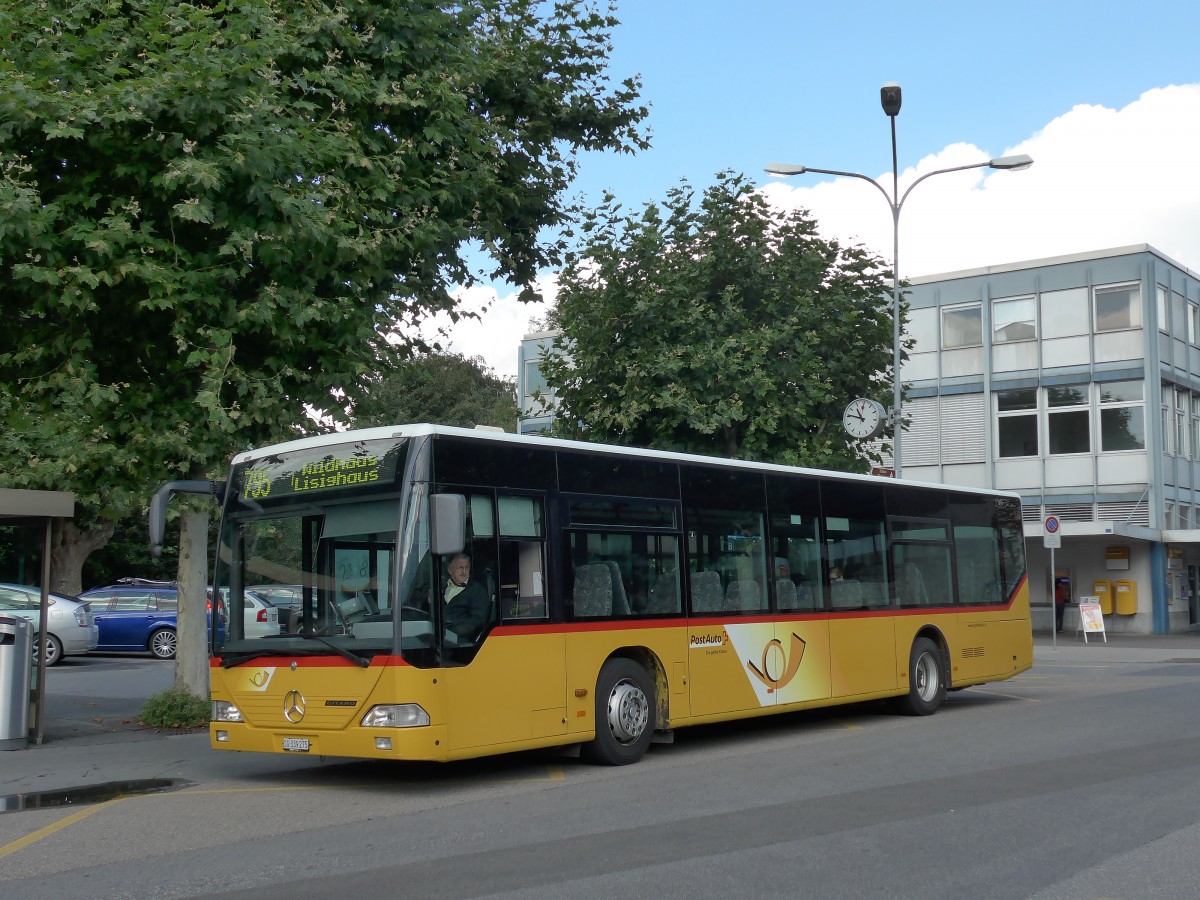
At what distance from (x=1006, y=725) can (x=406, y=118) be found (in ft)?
30.4

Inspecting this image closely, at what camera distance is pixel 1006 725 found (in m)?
14.5

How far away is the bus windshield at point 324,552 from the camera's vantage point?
388 inches

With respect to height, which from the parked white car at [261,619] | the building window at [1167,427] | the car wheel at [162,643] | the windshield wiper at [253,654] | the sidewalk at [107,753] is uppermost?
the building window at [1167,427]

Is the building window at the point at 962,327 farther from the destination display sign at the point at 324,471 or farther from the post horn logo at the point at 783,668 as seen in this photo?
the destination display sign at the point at 324,471

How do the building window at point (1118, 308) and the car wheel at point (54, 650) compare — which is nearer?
the car wheel at point (54, 650)

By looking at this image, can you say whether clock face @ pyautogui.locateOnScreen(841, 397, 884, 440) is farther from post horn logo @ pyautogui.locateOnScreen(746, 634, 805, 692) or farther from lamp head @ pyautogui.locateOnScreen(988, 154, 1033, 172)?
post horn logo @ pyautogui.locateOnScreen(746, 634, 805, 692)

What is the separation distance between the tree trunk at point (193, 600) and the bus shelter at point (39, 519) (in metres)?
1.51

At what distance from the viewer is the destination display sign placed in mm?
10133

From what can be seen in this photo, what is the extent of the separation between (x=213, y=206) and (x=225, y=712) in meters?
4.78

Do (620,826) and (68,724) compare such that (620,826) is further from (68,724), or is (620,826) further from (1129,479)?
(1129,479)

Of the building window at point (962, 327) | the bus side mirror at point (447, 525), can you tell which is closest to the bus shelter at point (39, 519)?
the bus side mirror at point (447, 525)

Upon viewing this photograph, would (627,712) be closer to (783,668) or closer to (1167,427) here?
(783,668)

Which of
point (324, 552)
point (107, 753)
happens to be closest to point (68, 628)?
point (107, 753)

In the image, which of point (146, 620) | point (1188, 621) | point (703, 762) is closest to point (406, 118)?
point (703, 762)
